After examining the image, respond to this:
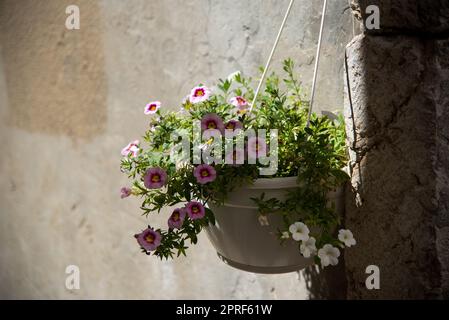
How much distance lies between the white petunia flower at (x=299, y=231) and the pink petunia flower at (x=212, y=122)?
0.92 feet

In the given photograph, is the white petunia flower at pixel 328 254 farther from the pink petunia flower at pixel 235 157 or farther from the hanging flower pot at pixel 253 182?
the pink petunia flower at pixel 235 157

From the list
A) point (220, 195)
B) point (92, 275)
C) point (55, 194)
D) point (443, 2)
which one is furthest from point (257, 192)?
point (55, 194)

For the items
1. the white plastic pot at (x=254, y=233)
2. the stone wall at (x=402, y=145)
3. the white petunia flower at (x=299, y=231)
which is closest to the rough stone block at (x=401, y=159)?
the stone wall at (x=402, y=145)

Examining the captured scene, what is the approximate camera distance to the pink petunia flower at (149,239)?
1280 mm

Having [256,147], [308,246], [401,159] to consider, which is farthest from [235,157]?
[401,159]

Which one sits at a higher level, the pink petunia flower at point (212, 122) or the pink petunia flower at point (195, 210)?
the pink petunia flower at point (212, 122)

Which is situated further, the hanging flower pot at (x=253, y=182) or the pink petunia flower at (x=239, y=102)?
the pink petunia flower at (x=239, y=102)

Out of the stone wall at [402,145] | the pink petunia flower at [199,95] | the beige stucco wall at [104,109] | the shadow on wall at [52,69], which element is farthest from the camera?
the shadow on wall at [52,69]

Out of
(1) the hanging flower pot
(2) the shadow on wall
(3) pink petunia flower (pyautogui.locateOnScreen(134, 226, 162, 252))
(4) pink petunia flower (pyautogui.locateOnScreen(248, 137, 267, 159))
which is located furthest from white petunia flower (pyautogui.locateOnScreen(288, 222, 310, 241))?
(2) the shadow on wall

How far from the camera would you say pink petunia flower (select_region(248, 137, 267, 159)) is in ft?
4.04

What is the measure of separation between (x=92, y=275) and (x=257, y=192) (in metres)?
1.95

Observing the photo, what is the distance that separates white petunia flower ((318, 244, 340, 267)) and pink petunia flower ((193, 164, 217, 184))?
30 cm

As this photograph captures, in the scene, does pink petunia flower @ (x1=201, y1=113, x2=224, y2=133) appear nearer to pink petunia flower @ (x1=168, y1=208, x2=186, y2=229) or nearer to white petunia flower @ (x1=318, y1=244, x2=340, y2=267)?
pink petunia flower @ (x1=168, y1=208, x2=186, y2=229)

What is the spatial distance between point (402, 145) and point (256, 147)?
35 centimetres
